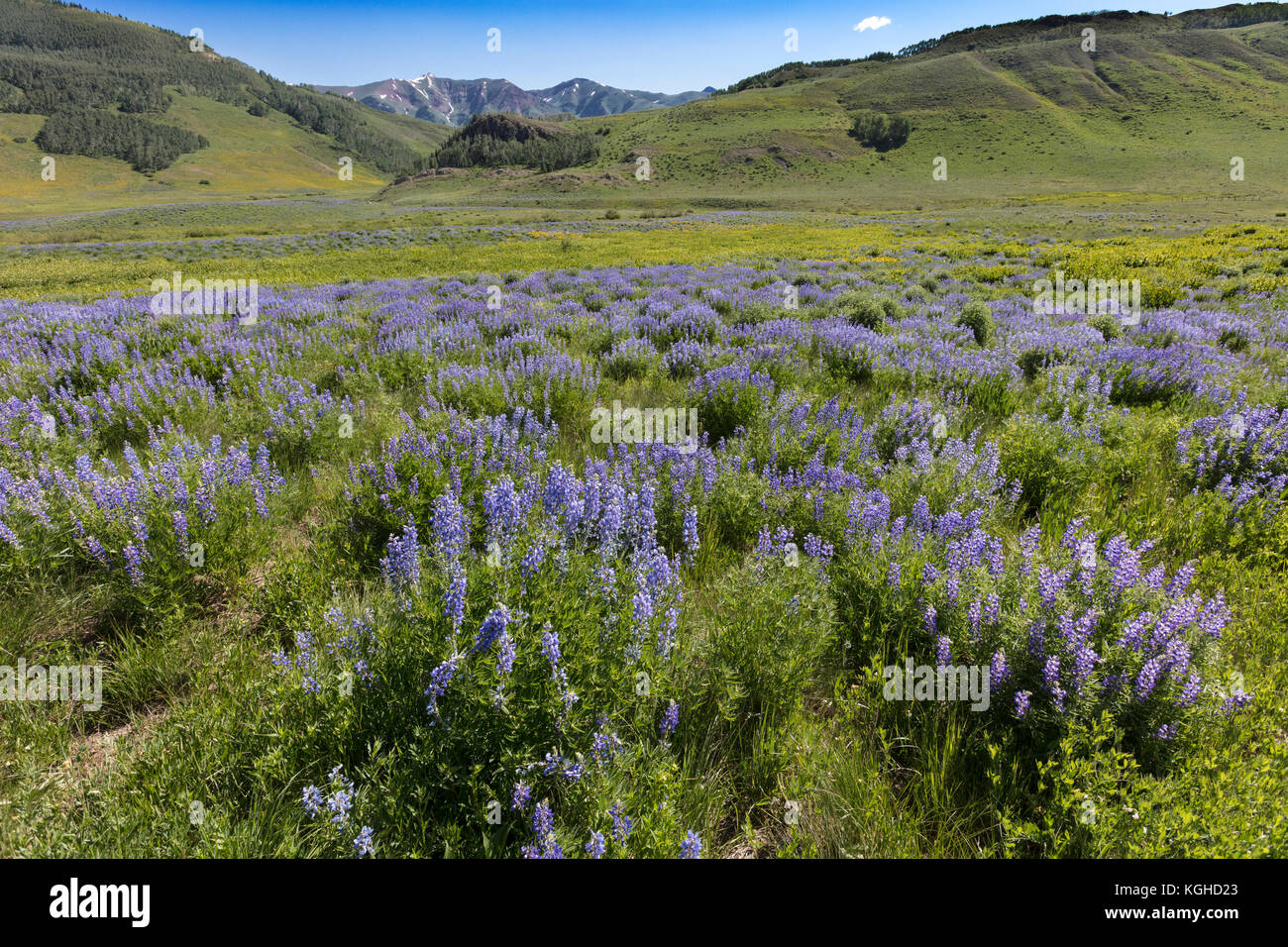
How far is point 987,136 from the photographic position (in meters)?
124

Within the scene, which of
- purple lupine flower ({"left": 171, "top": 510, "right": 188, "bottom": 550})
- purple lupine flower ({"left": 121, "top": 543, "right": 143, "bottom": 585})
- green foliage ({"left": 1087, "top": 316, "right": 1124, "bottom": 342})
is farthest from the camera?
green foliage ({"left": 1087, "top": 316, "right": 1124, "bottom": 342})

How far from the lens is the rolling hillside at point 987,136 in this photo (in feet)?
303


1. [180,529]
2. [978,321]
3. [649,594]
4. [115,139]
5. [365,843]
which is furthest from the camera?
[115,139]

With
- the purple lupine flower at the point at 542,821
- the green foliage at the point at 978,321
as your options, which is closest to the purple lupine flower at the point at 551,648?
the purple lupine flower at the point at 542,821

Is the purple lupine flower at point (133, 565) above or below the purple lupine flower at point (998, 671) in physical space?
above

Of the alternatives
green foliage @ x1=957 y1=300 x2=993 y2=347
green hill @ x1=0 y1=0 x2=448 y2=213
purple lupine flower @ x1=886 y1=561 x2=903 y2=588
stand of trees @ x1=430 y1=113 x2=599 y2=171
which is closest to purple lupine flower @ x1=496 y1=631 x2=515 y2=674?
purple lupine flower @ x1=886 y1=561 x2=903 y2=588

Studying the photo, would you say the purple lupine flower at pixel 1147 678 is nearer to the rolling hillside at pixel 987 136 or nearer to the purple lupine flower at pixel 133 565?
the purple lupine flower at pixel 133 565

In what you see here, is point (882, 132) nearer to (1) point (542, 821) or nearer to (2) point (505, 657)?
(2) point (505, 657)

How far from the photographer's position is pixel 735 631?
2709mm

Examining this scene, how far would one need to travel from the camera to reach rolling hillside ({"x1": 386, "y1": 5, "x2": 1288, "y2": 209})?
303 feet

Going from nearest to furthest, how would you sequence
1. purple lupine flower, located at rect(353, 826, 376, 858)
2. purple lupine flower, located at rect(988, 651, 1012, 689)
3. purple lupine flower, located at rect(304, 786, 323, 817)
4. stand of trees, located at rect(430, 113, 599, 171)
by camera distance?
purple lupine flower, located at rect(353, 826, 376, 858) → purple lupine flower, located at rect(304, 786, 323, 817) → purple lupine flower, located at rect(988, 651, 1012, 689) → stand of trees, located at rect(430, 113, 599, 171)

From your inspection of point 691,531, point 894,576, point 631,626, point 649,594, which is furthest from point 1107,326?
point 631,626

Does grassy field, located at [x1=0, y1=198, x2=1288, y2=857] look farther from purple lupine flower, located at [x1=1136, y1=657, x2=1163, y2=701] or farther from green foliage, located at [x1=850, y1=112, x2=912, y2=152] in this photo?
green foliage, located at [x1=850, y1=112, x2=912, y2=152]
